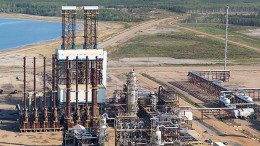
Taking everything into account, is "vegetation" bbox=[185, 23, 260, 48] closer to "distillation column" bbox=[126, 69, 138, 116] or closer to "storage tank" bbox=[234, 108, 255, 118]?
"storage tank" bbox=[234, 108, 255, 118]

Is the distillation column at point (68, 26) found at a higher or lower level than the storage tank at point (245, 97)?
higher

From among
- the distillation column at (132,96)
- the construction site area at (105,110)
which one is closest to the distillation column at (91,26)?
the construction site area at (105,110)

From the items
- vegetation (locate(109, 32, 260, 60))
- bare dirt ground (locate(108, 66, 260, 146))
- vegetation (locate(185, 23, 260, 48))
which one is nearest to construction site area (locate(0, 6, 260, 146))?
bare dirt ground (locate(108, 66, 260, 146))

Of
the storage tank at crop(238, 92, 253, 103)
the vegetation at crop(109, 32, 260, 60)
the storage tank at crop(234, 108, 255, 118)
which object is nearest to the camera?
the storage tank at crop(234, 108, 255, 118)

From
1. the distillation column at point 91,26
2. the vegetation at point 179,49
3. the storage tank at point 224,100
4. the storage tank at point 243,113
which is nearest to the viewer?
the storage tank at point 243,113

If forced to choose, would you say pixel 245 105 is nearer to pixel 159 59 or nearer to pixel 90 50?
pixel 90 50

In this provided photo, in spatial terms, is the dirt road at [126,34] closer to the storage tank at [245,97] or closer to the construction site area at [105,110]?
the construction site area at [105,110]
